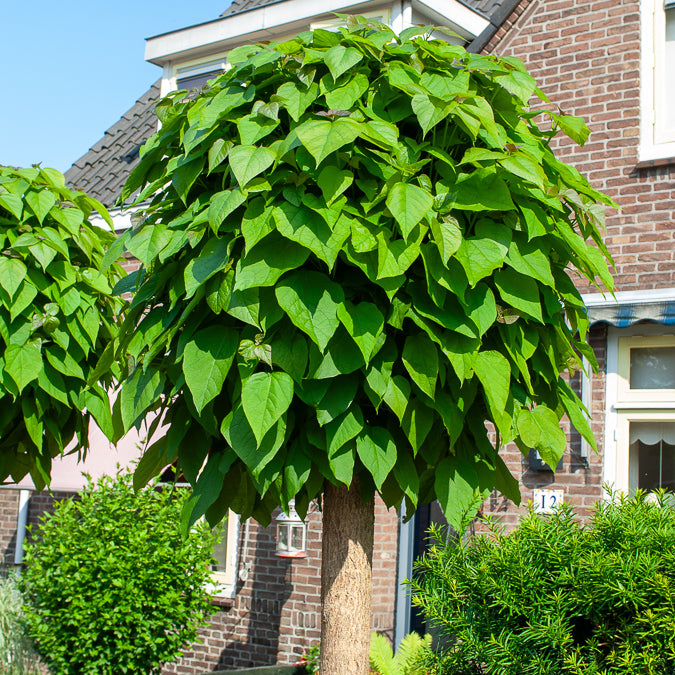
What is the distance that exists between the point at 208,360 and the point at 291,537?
209 inches

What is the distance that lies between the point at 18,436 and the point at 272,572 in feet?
12.9

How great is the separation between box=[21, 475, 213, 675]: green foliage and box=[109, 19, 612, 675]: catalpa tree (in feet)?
12.9

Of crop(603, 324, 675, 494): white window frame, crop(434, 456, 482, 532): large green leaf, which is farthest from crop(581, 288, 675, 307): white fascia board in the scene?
crop(434, 456, 482, 532): large green leaf

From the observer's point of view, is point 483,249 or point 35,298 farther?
point 35,298

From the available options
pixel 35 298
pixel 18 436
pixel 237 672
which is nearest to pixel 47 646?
pixel 237 672

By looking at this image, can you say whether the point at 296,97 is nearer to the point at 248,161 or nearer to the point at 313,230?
the point at 248,161

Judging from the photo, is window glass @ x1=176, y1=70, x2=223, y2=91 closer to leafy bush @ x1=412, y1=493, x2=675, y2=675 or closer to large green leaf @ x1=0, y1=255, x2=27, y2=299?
large green leaf @ x1=0, y1=255, x2=27, y2=299

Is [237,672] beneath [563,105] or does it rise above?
beneath

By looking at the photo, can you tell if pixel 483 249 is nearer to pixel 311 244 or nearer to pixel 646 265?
pixel 311 244

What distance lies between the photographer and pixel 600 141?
22.0 ft

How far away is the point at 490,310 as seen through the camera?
2.54 meters

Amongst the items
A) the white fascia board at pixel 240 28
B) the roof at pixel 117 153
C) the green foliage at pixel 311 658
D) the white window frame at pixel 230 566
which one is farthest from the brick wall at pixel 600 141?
the roof at pixel 117 153

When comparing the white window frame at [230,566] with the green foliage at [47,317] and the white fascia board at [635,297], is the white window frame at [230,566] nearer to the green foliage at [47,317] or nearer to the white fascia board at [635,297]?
the green foliage at [47,317]

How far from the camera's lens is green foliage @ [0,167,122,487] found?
4.09 metres
